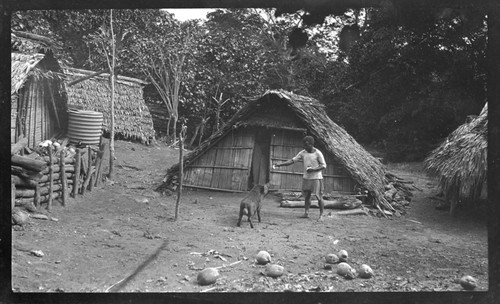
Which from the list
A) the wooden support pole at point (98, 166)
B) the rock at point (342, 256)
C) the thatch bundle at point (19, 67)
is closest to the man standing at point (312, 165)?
the rock at point (342, 256)

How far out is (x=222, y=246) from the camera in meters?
5.25

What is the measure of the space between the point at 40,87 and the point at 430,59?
574 cm

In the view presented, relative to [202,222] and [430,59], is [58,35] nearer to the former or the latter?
[202,222]

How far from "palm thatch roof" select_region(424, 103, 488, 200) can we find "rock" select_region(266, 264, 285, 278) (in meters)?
3.18

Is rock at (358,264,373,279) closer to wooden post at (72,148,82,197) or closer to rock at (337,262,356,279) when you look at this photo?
rock at (337,262,356,279)

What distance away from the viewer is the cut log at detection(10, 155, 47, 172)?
198 inches

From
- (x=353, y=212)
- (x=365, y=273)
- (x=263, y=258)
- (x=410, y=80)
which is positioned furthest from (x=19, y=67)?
(x=353, y=212)

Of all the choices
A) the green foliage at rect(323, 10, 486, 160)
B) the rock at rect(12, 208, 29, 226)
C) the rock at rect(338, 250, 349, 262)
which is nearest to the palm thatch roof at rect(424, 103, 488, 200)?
the green foliage at rect(323, 10, 486, 160)

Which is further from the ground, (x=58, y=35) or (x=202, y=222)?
(x=58, y=35)

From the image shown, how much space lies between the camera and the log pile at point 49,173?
5.11m

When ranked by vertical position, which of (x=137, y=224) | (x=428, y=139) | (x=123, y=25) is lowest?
(x=137, y=224)

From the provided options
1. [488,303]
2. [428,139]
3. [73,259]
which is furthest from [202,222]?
[488,303]

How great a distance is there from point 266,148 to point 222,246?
3.93 meters

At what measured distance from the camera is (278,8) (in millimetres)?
1557
